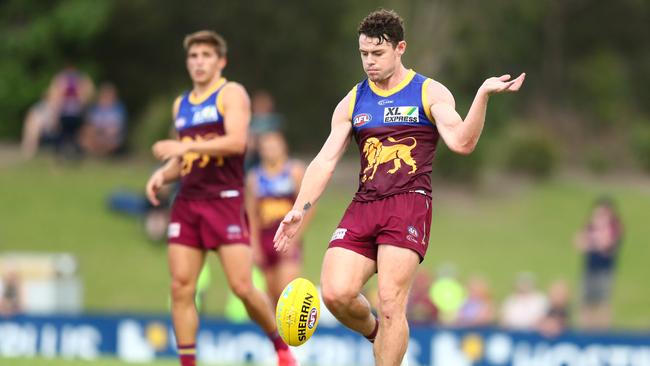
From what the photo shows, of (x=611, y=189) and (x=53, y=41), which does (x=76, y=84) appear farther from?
(x=611, y=189)

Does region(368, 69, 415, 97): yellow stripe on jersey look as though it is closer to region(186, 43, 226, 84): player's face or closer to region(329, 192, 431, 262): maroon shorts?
region(329, 192, 431, 262): maroon shorts

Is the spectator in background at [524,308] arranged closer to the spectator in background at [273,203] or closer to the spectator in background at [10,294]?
the spectator in background at [273,203]

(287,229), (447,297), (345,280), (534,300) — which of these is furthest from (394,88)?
(447,297)

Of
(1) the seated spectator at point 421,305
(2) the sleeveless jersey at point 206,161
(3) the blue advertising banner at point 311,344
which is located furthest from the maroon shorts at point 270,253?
(2) the sleeveless jersey at point 206,161

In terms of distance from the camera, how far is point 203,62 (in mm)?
9852

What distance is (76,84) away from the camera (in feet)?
85.0

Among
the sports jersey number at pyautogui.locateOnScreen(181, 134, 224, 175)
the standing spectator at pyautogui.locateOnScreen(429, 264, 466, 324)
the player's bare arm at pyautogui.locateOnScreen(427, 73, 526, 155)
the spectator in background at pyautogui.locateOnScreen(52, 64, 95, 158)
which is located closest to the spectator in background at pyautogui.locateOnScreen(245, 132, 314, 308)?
the sports jersey number at pyautogui.locateOnScreen(181, 134, 224, 175)

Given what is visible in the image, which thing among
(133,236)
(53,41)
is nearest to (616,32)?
(53,41)

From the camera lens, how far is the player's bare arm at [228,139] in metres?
9.30

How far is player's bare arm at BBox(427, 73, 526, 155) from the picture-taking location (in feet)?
24.8

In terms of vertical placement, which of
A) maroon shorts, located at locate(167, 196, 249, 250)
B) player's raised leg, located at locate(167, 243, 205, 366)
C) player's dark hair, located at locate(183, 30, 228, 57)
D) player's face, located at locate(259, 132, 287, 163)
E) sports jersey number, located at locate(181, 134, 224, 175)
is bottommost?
player's raised leg, located at locate(167, 243, 205, 366)

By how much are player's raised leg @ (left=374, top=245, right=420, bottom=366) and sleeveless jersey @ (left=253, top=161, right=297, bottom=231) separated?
5.91 meters

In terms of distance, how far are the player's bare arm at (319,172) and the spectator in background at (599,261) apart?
11.2 metres

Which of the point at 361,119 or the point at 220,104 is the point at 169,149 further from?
the point at 361,119
